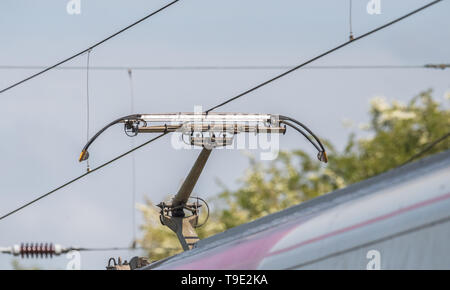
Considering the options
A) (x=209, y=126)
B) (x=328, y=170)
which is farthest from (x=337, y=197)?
(x=328, y=170)

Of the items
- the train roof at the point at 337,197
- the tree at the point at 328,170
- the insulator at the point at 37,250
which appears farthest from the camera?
the tree at the point at 328,170

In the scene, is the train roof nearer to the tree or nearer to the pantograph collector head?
the pantograph collector head

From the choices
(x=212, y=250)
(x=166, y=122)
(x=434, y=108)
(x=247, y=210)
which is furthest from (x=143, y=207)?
(x=212, y=250)

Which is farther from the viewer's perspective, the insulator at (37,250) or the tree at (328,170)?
the tree at (328,170)

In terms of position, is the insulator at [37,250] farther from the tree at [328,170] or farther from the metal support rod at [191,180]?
the tree at [328,170]

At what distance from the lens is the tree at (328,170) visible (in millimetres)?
42500

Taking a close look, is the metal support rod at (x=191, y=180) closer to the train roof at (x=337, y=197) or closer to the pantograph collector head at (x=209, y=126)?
the pantograph collector head at (x=209, y=126)

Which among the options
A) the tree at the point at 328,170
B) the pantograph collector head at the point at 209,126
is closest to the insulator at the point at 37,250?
the pantograph collector head at the point at 209,126

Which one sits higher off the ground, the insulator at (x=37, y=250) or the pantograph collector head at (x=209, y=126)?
the pantograph collector head at (x=209, y=126)

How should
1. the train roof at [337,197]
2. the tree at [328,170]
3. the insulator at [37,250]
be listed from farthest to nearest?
the tree at [328,170], the insulator at [37,250], the train roof at [337,197]

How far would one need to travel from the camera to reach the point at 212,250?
11125 mm

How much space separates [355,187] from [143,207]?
34.0m

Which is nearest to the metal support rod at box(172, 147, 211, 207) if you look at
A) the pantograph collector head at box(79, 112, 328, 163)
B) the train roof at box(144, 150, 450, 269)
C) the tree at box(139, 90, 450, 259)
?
the pantograph collector head at box(79, 112, 328, 163)

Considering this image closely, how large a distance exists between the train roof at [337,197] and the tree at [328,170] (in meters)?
29.5
